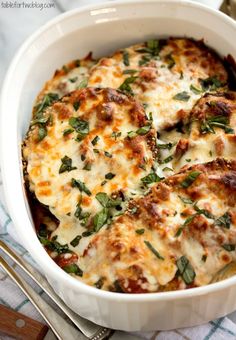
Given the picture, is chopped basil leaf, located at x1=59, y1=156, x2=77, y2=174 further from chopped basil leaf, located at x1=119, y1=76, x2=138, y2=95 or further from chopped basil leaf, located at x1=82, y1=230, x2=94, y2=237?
chopped basil leaf, located at x1=119, y1=76, x2=138, y2=95

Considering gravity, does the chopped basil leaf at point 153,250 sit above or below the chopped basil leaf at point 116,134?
below

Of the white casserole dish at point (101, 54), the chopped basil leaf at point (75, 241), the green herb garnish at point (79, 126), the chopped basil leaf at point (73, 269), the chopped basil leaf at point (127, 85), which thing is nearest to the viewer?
the white casserole dish at point (101, 54)

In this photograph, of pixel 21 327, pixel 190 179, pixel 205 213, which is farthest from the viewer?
pixel 21 327

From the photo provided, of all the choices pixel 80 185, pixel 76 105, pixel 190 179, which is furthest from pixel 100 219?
pixel 76 105

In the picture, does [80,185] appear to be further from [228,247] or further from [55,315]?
[228,247]

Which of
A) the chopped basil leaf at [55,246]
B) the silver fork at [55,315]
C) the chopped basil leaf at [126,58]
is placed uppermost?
the chopped basil leaf at [126,58]

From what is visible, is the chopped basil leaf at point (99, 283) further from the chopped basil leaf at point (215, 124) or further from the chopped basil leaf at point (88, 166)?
the chopped basil leaf at point (215, 124)

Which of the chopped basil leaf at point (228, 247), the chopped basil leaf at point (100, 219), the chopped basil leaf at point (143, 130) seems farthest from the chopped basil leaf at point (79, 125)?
the chopped basil leaf at point (228, 247)
